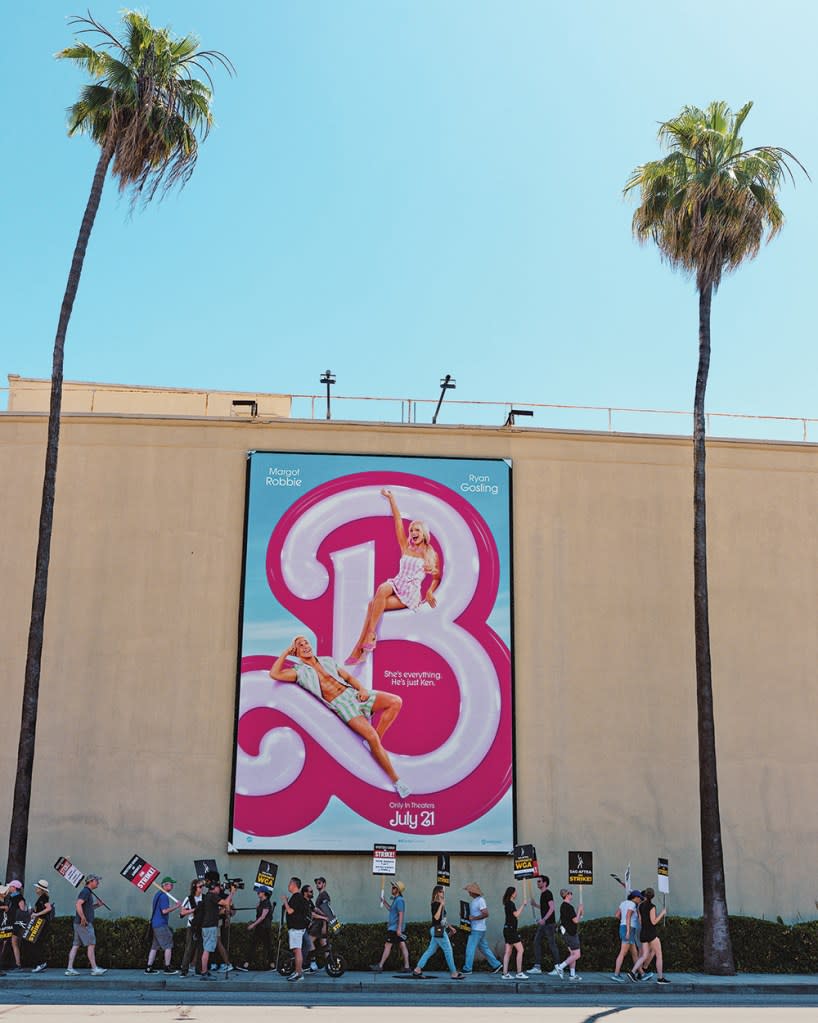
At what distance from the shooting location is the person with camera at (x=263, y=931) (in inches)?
701

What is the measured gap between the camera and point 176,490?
21.8m

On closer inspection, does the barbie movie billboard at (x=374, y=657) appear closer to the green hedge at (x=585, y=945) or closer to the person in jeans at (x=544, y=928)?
the green hedge at (x=585, y=945)

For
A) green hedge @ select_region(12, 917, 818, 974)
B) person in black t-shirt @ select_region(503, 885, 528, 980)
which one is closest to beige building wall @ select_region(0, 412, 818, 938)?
green hedge @ select_region(12, 917, 818, 974)

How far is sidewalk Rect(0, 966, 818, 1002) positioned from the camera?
640 inches

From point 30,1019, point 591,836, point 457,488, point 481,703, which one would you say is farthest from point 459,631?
point 30,1019

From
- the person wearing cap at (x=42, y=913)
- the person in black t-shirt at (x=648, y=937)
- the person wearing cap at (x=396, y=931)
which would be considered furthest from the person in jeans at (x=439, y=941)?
the person wearing cap at (x=42, y=913)

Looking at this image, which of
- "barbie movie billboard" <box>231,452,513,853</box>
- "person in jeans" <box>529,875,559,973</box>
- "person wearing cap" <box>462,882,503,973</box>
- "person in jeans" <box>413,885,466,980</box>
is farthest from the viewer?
"barbie movie billboard" <box>231,452,513,853</box>

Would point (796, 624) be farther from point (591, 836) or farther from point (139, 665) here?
point (139, 665)

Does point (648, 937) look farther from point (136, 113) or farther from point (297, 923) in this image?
point (136, 113)

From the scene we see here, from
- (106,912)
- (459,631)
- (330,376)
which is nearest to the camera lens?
(106,912)

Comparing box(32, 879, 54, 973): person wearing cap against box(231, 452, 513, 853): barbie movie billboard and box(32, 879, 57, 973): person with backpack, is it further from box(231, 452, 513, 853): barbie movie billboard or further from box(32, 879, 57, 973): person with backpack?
box(231, 452, 513, 853): barbie movie billboard

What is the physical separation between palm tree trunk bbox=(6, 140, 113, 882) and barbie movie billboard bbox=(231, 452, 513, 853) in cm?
373

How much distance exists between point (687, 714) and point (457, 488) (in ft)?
20.5

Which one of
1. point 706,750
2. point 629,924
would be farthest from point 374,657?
Answer: point 629,924
